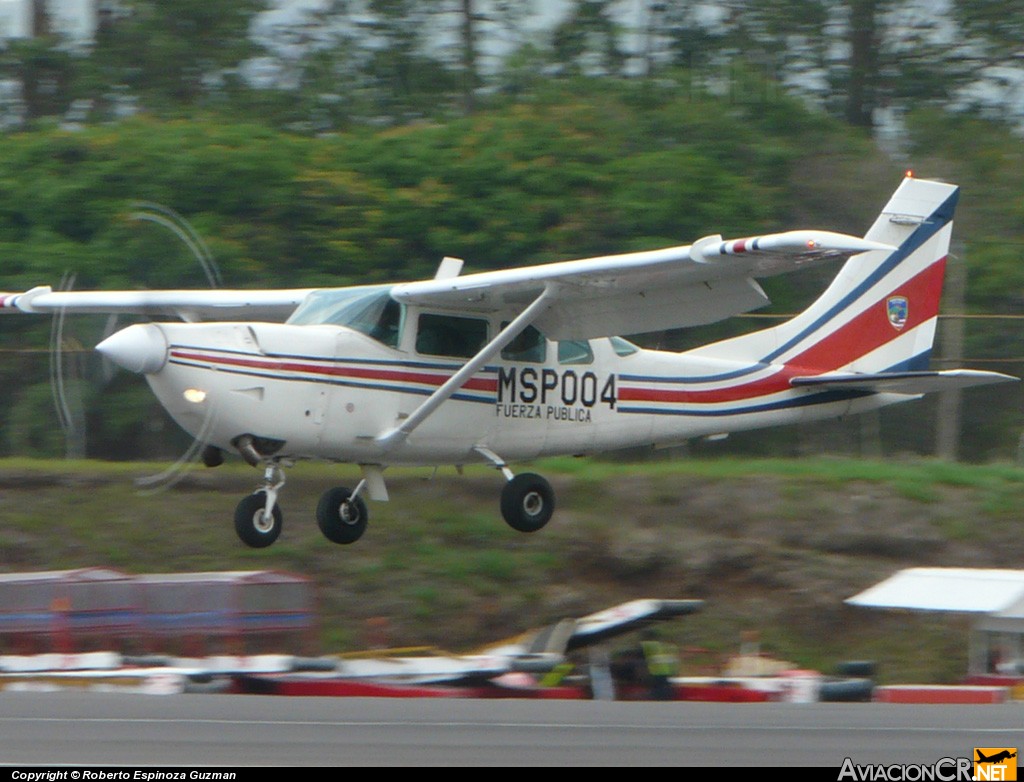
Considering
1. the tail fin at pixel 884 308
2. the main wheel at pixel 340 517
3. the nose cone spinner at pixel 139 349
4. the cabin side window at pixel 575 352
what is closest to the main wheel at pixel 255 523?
the main wheel at pixel 340 517

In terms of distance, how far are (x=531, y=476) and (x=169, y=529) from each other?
4779 mm

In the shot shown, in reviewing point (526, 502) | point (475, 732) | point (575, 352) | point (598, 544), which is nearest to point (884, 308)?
point (575, 352)

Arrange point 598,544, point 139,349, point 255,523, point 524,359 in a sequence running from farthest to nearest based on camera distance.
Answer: point 598,544 → point 524,359 → point 255,523 → point 139,349

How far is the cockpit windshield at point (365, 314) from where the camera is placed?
13234 mm

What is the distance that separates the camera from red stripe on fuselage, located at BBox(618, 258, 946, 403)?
15367 mm

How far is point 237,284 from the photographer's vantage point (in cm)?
2091

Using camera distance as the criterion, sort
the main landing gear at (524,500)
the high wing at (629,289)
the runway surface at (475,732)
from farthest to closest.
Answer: the main landing gear at (524,500) → the high wing at (629,289) → the runway surface at (475,732)

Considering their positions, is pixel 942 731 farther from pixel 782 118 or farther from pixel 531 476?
pixel 782 118

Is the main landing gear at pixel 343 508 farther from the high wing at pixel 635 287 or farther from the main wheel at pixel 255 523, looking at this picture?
the high wing at pixel 635 287

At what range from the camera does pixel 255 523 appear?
1300cm

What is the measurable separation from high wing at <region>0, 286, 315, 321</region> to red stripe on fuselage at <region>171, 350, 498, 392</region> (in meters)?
2.01

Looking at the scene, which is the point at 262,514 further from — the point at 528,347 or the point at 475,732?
the point at 475,732

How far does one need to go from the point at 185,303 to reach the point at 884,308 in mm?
7277

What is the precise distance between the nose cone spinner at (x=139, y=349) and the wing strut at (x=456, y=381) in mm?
2120
